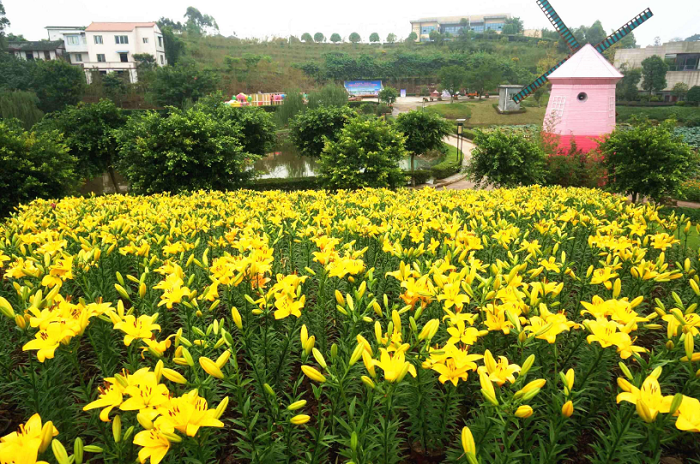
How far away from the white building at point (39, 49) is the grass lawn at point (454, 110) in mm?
54481

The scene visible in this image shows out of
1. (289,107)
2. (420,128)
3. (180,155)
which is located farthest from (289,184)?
(289,107)

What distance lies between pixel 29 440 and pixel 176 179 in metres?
15.0

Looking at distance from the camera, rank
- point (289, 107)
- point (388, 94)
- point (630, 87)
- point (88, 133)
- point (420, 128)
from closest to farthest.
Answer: point (88, 133), point (420, 128), point (289, 107), point (630, 87), point (388, 94)

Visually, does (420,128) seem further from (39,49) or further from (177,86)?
(39,49)

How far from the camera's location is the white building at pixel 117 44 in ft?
185

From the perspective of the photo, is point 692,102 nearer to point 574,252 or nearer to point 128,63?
point 574,252

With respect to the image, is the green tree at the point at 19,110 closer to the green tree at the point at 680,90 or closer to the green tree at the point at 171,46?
the green tree at the point at 171,46

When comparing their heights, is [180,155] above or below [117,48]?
below

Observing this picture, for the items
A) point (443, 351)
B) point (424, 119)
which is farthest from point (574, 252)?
point (424, 119)

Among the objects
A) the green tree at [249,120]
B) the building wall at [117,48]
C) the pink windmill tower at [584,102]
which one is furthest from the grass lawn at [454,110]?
the building wall at [117,48]

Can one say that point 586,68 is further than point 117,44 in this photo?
No

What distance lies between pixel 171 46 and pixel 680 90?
248 ft

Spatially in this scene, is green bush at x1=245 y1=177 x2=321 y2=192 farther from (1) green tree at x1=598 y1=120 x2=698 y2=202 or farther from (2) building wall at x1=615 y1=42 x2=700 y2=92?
(2) building wall at x1=615 y1=42 x2=700 y2=92

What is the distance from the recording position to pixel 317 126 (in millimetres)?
22641
